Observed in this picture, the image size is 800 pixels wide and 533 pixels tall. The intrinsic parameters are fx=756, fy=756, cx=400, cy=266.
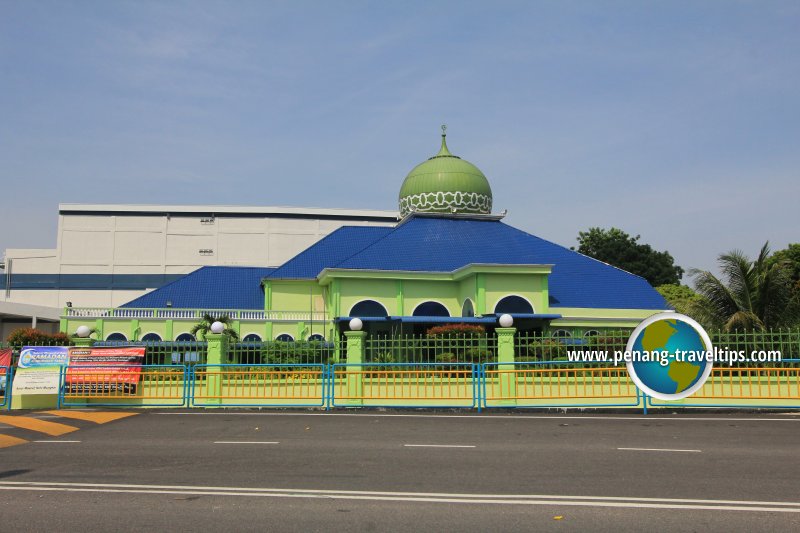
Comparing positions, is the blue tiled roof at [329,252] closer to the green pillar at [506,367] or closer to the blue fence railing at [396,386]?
the blue fence railing at [396,386]

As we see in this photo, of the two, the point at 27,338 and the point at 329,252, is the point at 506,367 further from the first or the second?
the point at 329,252

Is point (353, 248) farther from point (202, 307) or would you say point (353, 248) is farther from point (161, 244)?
point (161, 244)

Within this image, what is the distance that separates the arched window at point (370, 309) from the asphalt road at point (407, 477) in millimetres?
15408

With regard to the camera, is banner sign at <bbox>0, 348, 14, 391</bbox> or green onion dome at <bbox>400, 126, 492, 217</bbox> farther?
green onion dome at <bbox>400, 126, 492, 217</bbox>

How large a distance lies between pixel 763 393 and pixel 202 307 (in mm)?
25152

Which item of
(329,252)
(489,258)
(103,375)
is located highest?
(329,252)

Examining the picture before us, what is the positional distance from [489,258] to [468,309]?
104 inches

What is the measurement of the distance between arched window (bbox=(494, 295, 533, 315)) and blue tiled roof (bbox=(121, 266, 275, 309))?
41.8ft

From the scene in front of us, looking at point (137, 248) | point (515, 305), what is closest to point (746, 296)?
point (515, 305)

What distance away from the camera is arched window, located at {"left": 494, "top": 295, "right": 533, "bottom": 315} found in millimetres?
28984

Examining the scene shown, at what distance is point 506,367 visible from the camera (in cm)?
1841

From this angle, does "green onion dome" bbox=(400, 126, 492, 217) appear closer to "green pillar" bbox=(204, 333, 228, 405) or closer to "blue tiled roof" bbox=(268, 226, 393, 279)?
"blue tiled roof" bbox=(268, 226, 393, 279)

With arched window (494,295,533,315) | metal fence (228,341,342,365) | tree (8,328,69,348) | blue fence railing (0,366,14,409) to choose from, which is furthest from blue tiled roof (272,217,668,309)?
blue fence railing (0,366,14,409)

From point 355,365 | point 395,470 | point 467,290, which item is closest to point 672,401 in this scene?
point 355,365
